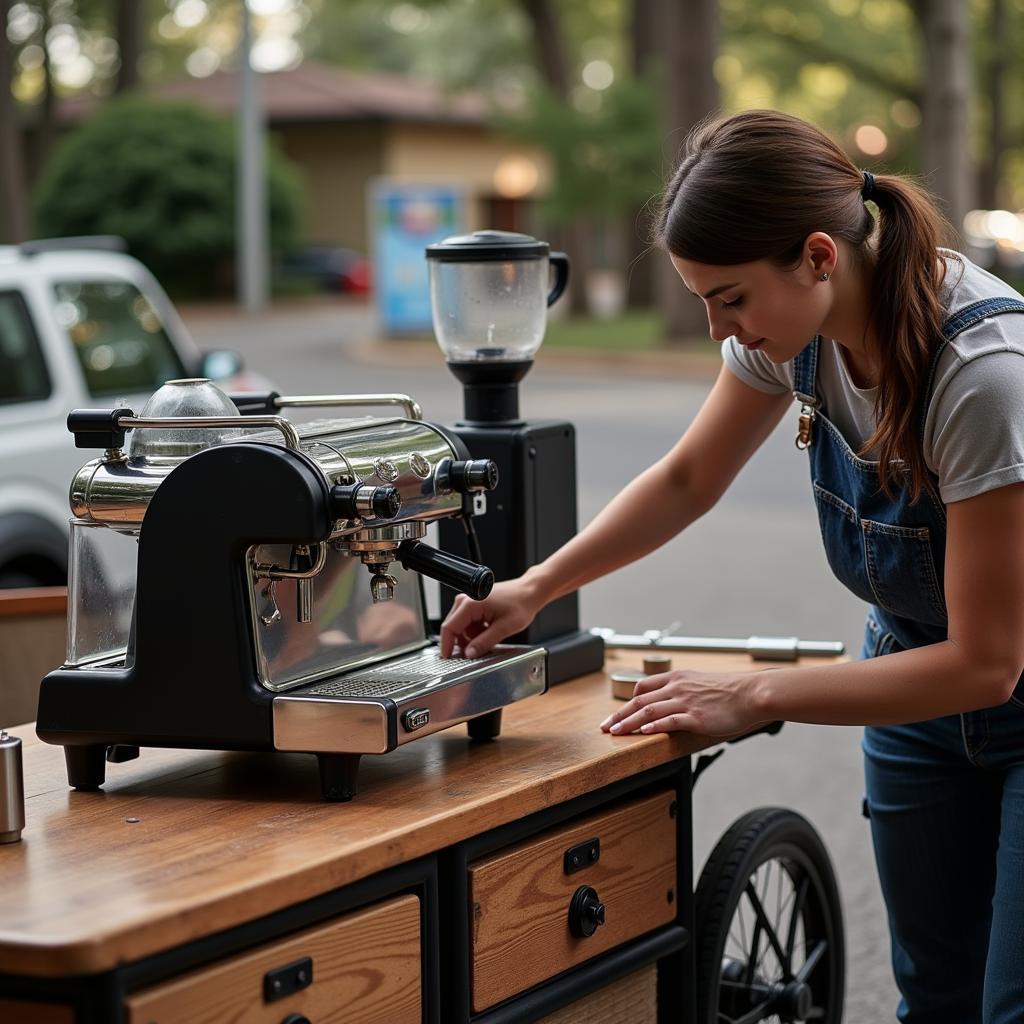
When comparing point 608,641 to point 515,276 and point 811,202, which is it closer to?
point 515,276

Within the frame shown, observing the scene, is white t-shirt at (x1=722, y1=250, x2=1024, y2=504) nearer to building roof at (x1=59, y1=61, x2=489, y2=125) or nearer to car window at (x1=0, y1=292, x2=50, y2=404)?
car window at (x1=0, y1=292, x2=50, y2=404)

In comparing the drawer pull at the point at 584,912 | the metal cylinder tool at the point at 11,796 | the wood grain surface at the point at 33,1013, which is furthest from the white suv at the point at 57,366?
the wood grain surface at the point at 33,1013

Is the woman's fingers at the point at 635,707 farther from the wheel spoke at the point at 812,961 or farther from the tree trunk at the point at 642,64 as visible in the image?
the tree trunk at the point at 642,64

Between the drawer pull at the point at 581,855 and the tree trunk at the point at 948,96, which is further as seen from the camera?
the tree trunk at the point at 948,96

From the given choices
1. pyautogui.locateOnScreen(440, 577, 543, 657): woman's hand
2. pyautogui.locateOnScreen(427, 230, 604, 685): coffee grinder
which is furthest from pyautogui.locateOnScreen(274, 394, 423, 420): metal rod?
pyautogui.locateOnScreen(440, 577, 543, 657): woman's hand

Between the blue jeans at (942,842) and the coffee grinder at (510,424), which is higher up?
the coffee grinder at (510,424)

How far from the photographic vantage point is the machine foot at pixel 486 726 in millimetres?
2496

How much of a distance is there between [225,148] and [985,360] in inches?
1094

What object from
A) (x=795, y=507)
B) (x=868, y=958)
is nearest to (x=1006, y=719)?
(x=868, y=958)

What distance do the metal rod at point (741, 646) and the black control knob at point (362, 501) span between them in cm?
98

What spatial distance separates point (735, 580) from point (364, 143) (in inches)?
1312

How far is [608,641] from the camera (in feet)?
10.6

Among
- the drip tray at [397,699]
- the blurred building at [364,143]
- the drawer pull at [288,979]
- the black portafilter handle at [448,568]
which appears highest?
the blurred building at [364,143]

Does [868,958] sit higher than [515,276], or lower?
lower
